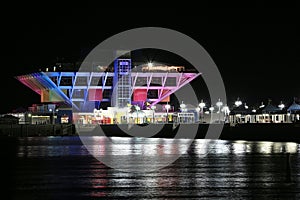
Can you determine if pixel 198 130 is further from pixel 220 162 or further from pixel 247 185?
pixel 247 185

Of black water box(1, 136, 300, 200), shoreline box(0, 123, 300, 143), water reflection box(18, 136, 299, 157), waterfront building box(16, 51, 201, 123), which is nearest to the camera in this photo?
black water box(1, 136, 300, 200)

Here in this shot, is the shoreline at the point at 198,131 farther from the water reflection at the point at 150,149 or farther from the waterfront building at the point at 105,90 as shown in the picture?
the waterfront building at the point at 105,90

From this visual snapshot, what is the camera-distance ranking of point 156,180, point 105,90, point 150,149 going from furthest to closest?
point 105,90
point 150,149
point 156,180

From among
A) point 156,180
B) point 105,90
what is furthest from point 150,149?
point 105,90

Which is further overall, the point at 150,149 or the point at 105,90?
the point at 105,90

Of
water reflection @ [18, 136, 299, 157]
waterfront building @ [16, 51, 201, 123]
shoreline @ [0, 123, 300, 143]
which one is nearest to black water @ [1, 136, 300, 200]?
water reflection @ [18, 136, 299, 157]

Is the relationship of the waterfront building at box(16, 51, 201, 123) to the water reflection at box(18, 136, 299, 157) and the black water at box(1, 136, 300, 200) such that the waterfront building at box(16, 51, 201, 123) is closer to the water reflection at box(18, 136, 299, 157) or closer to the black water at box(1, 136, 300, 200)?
the water reflection at box(18, 136, 299, 157)

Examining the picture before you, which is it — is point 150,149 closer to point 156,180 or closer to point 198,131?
point 156,180

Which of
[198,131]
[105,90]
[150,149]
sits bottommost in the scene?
[150,149]

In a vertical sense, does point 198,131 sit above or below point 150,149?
above

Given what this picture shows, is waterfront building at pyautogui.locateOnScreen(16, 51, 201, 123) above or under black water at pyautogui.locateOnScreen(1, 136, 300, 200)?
above

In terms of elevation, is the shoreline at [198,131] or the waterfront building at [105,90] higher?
the waterfront building at [105,90]

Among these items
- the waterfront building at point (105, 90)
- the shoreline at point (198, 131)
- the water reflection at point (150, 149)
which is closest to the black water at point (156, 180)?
the water reflection at point (150, 149)

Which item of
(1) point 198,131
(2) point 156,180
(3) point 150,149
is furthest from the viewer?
(1) point 198,131
